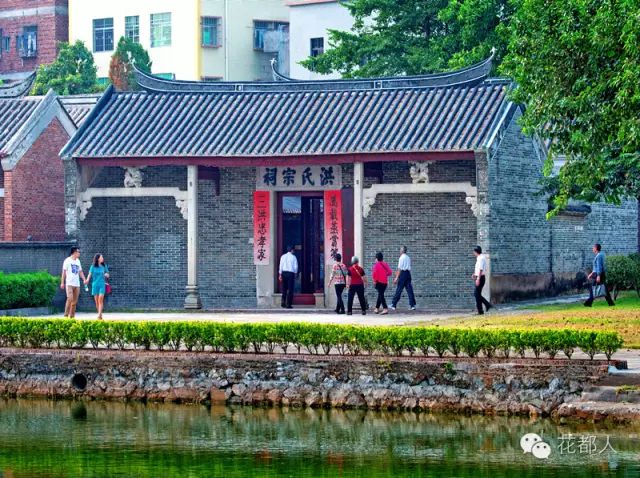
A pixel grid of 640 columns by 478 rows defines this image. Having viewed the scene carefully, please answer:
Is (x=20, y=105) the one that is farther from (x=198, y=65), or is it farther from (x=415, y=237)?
(x=198, y=65)

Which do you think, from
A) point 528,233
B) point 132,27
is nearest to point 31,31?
point 132,27

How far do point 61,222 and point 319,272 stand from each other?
7.35 m

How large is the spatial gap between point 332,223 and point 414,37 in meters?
12.5

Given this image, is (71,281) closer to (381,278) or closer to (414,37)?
(381,278)

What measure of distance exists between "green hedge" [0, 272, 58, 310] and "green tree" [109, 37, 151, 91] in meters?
21.3

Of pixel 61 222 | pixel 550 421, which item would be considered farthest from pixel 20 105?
pixel 550 421

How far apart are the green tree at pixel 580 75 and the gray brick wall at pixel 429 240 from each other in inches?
200

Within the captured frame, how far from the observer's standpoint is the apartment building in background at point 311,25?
5909cm

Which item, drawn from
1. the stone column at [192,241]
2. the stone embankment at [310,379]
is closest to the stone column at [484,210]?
the stone column at [192,241]

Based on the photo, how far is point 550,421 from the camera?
19250 millimetres

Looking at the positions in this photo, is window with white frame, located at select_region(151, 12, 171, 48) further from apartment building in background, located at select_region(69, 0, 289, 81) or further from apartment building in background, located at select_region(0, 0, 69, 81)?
apartment building in background, located at select_region(0, 0, 69, 81)

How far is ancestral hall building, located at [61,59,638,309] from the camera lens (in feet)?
104

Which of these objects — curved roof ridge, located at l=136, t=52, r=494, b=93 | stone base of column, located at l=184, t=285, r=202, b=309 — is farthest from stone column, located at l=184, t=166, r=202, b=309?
curved roof ridge, located at l=136, t=52, r=494, b=93

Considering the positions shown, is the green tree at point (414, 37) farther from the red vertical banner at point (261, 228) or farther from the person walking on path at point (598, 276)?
the person walking on path at point (598, 276)
